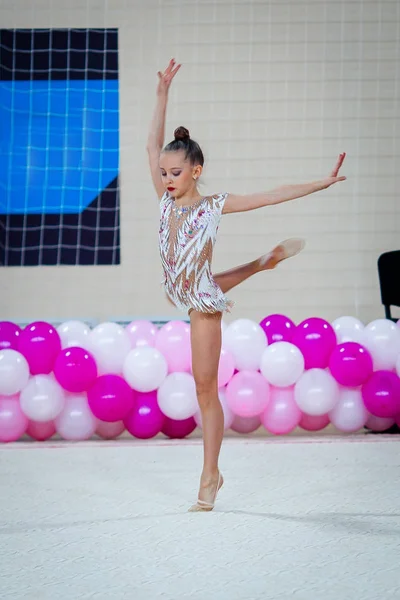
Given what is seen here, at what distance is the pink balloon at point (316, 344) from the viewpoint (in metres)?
4.18

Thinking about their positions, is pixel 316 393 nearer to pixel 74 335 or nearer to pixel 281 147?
pixel 74 335

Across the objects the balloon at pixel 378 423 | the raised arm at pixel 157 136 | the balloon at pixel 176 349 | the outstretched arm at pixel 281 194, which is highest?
the raised arm at pixel 157 136

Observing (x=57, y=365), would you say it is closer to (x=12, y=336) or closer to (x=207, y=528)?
(x=12, y=336)

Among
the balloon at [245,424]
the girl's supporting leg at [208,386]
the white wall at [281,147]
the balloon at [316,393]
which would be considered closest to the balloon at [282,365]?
the balloon at [316,393]

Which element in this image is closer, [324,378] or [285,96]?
[324,378]

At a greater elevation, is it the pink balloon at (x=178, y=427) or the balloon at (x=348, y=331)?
the balloon at (x=348, y=331)

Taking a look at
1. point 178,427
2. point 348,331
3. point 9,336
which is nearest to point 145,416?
point 178,427

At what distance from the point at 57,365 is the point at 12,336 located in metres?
0.34

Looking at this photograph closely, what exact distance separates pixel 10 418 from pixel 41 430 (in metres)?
0.18

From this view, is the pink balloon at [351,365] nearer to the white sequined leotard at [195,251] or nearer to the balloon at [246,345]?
the balloon at [246,345]

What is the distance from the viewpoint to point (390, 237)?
6.09m

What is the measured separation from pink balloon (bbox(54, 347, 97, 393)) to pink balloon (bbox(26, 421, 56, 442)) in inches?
9.0

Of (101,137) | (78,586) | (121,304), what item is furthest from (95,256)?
(78,586)

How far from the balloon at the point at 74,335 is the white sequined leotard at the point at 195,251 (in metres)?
1.63
